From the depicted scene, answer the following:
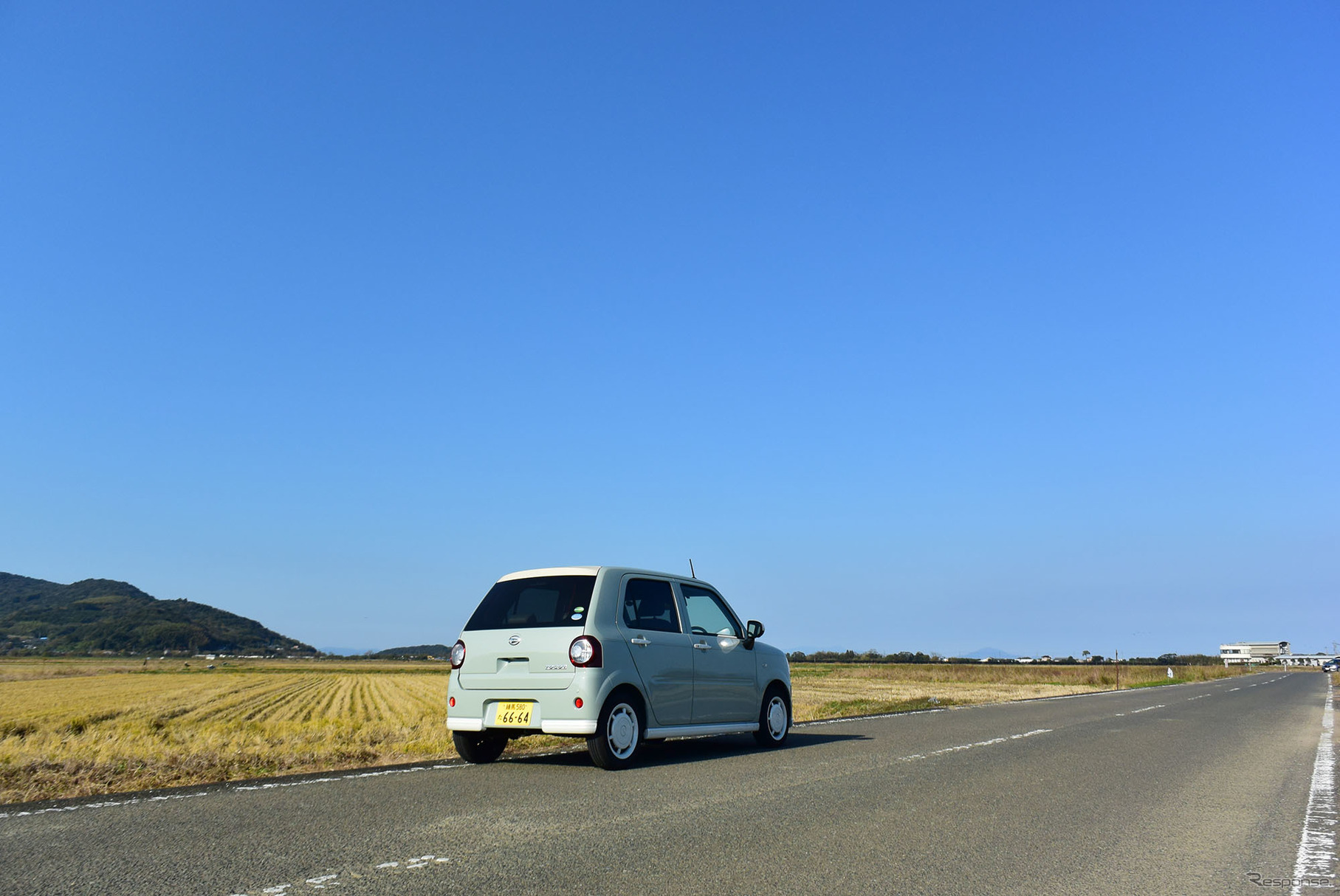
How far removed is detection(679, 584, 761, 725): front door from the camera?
33.0 ft

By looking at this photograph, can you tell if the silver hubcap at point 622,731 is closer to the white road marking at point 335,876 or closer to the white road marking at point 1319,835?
the white road marking at point 335,876

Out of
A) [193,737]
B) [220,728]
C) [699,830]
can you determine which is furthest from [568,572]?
[220,728]

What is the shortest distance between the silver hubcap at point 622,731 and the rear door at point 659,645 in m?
0.30

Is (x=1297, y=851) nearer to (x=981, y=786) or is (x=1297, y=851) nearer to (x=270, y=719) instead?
(x=981, y=786)

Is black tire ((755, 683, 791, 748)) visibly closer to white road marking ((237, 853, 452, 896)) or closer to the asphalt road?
the asphalt road

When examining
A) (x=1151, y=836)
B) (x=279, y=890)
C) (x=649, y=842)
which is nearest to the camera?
(x=279, y=890)

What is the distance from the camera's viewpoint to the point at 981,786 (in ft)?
27.0

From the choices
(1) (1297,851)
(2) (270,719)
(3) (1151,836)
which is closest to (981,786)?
(3) (1151,836)

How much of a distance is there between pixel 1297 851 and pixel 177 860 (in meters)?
6.54

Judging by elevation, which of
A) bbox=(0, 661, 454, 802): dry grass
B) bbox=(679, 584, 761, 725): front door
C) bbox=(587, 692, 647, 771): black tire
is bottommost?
bbox=(0, 661, 454, 802): dry grass

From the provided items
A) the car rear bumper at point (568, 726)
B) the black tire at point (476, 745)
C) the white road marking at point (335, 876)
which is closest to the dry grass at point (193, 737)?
the black tire at point (476, 745)

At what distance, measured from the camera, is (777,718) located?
11359 mm

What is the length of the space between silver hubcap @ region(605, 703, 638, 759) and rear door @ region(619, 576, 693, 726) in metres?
0.30
